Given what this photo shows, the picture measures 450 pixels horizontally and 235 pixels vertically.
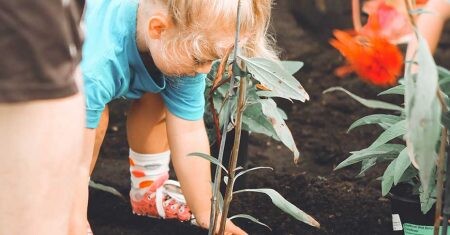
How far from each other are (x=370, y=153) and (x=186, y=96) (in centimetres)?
48

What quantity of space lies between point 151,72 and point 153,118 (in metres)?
0.25

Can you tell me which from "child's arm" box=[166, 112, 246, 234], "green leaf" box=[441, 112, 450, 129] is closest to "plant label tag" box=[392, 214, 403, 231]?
"child's arm" box=[166, 112, 246, 234]

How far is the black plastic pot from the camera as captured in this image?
2.12 m

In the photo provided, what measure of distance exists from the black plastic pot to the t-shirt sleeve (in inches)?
20.4

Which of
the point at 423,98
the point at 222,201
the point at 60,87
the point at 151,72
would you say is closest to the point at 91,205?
the point at 151,72

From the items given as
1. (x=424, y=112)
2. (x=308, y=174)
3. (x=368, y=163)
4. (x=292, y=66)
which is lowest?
(x=308, y=174)

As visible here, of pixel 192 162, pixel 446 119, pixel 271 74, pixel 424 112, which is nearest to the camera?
pixel 424 112

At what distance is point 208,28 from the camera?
1.98 metres

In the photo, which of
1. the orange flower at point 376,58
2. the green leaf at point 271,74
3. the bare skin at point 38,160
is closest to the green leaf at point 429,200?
the orange flower at point 376,58

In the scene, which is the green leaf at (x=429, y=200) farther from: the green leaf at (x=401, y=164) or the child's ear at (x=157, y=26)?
the child's ear at (x=157, y=26)

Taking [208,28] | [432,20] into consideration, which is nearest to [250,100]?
[208,28]

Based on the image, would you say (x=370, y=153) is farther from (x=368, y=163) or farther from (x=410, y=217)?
(x=410, y=217)

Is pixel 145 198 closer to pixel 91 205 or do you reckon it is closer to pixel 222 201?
pixel 91 205

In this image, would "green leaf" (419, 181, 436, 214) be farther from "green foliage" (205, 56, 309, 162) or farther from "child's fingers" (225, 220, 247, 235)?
"child's fingers" (225, 220, 247, 235)
